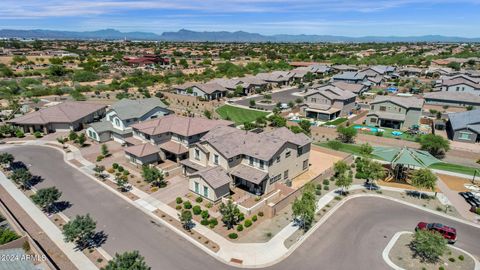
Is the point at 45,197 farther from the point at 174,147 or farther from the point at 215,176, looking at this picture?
the point at 215,176

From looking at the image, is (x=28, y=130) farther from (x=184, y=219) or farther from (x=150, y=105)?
(x=184, y=219)

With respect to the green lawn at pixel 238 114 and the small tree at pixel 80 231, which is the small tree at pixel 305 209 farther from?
the green lawn at pixel 238 114

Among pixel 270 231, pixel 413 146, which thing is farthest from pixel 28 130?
pixel 413 146

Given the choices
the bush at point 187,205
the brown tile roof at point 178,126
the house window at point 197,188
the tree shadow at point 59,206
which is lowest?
the tree shadow at point 59,206

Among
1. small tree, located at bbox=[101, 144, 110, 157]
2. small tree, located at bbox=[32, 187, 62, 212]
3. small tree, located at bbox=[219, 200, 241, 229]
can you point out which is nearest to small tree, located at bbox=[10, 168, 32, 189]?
small tree, located at bbox=[32, 187, 62, 212]

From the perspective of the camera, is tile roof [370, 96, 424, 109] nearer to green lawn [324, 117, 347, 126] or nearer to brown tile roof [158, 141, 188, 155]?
green lawn [324, 117, 347, 126]

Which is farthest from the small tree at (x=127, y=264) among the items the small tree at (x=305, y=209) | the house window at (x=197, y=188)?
the small tree at (x=305, y=209)
